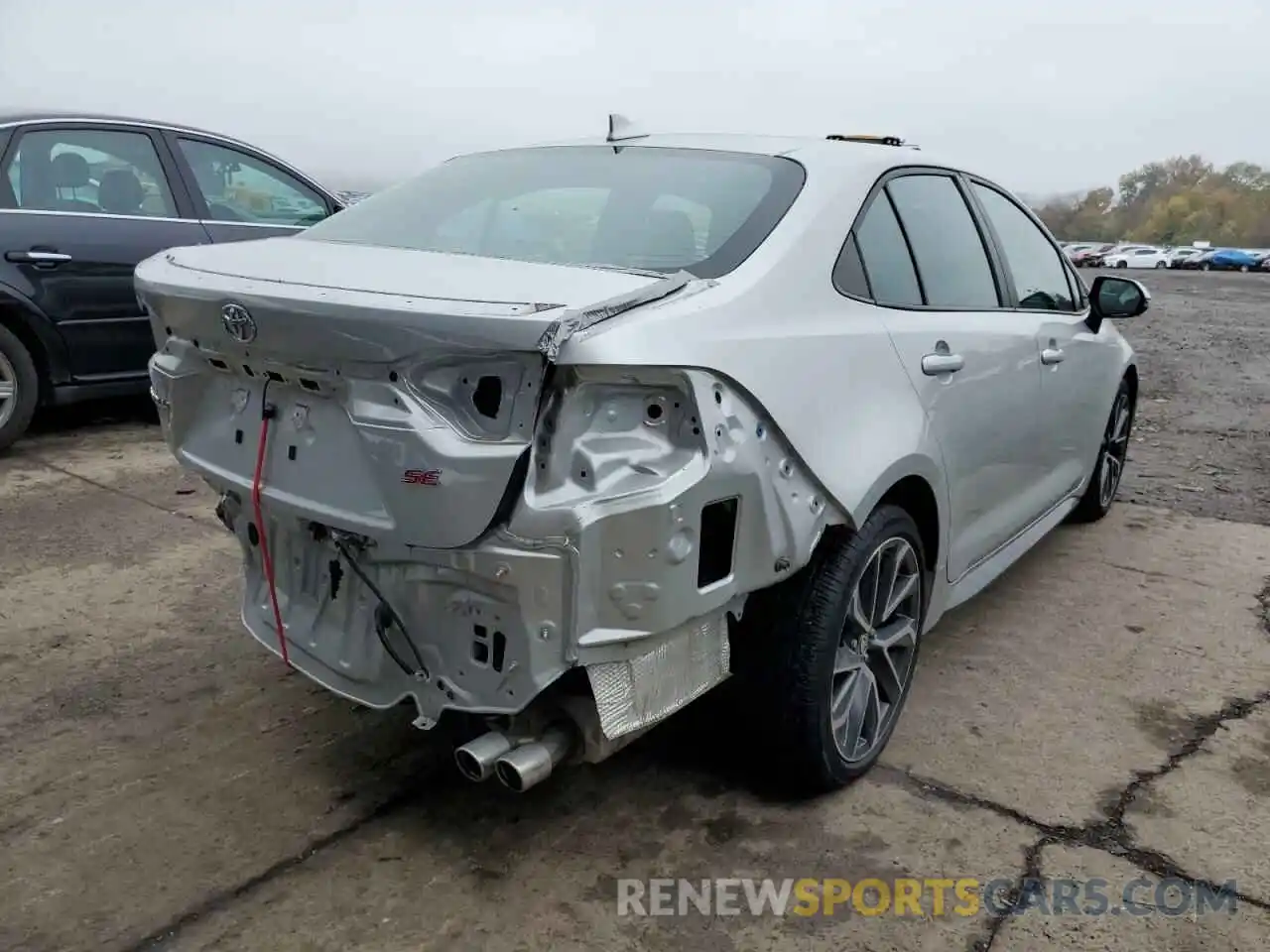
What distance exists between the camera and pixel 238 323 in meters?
2.24

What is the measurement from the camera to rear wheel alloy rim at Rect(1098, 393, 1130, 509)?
16.1 feet

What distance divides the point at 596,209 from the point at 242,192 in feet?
14.8

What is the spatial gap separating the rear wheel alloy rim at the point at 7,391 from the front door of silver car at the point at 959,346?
4591 millimetres

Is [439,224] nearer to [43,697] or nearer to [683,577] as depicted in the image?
[683,577]

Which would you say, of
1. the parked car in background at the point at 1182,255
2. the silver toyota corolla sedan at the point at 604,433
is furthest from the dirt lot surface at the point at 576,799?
the parked car in background at the point at 1182,255

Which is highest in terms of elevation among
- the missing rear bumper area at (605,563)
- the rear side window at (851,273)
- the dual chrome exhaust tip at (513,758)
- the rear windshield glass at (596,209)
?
the rear windshield glass at (596,209)

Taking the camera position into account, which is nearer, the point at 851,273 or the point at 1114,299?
the point at 851,273

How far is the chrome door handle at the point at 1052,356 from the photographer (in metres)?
3.64

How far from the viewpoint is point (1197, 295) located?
22812mm

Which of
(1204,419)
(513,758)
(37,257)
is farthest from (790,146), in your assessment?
(1204,419)

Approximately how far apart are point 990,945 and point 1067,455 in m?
2.37

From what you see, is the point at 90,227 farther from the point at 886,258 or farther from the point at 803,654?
the point at 803,654

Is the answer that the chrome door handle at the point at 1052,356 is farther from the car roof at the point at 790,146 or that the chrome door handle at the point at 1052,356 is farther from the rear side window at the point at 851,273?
the rear side window at the point at 851,273

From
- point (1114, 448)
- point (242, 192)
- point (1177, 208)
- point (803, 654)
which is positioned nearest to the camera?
point (803, 654)
